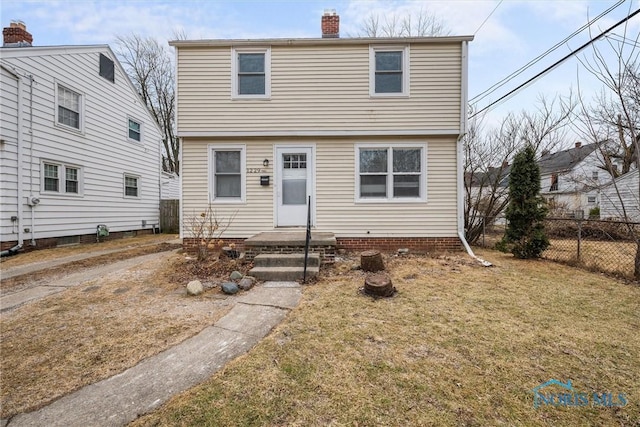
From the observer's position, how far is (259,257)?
201 inches

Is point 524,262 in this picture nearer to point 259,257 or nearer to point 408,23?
point 259,257

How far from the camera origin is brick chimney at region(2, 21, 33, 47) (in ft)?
28.5

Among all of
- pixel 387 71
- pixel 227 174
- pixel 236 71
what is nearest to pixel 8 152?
pixel 227 174

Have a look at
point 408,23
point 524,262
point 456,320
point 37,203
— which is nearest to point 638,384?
point 456,320

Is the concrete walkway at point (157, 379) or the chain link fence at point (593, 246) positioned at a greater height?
the chain link fence at point (593, 246)

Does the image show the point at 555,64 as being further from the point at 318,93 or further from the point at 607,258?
the point at 318,93

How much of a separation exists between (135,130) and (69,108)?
118 inches

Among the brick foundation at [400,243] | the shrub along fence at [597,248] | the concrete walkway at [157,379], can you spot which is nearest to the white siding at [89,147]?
the concrete walkway at [157,379]

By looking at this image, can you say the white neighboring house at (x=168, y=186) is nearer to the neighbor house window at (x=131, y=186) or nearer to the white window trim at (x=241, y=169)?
the neighbor house window at (x=131, y=186)

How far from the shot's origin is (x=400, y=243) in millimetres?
6891

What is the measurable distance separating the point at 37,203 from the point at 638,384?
12.2 m

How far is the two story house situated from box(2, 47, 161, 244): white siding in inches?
190

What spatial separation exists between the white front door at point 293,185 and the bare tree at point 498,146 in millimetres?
5517

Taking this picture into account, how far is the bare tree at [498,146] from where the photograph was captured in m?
8.87
